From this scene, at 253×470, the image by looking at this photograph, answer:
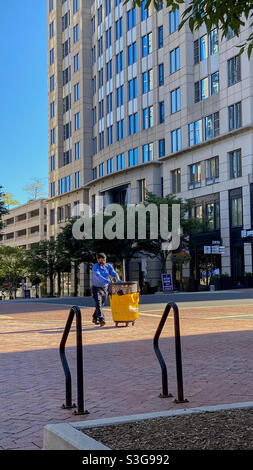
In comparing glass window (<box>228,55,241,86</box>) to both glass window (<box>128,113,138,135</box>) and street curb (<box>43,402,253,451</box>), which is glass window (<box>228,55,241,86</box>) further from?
street curb (<box>43,402,253,451</box>)

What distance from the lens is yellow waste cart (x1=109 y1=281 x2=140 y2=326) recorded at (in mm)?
14594

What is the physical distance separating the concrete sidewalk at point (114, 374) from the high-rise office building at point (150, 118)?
29.7 meters

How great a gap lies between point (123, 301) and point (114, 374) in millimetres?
6766

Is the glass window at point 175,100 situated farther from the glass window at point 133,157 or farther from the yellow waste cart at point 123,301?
the yellow waste cart at point 123,301

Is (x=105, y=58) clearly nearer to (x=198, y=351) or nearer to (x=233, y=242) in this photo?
(x=233, y=242)

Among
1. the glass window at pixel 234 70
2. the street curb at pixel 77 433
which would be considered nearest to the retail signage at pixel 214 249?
the glass window at pixel 234 70

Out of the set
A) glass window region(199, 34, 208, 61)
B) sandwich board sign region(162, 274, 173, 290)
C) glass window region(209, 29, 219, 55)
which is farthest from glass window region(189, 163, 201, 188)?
A: sandwich board sign region(162, 274, 173, 290)

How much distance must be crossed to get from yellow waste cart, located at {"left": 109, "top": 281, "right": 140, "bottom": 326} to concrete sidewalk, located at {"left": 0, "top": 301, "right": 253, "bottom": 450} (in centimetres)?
54

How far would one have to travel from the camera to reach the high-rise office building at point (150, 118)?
43812mm

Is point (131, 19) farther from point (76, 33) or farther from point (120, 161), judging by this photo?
point (76, 33)

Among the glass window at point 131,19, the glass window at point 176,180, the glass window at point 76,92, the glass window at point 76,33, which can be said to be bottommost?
the glass window at point 176,180

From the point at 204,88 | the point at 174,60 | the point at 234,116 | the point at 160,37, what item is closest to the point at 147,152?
the point at 174,60

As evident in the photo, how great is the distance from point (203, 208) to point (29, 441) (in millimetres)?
43631

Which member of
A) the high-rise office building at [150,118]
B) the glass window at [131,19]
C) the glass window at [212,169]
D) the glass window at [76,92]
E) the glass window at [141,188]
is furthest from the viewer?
the glass window at [76,92]
